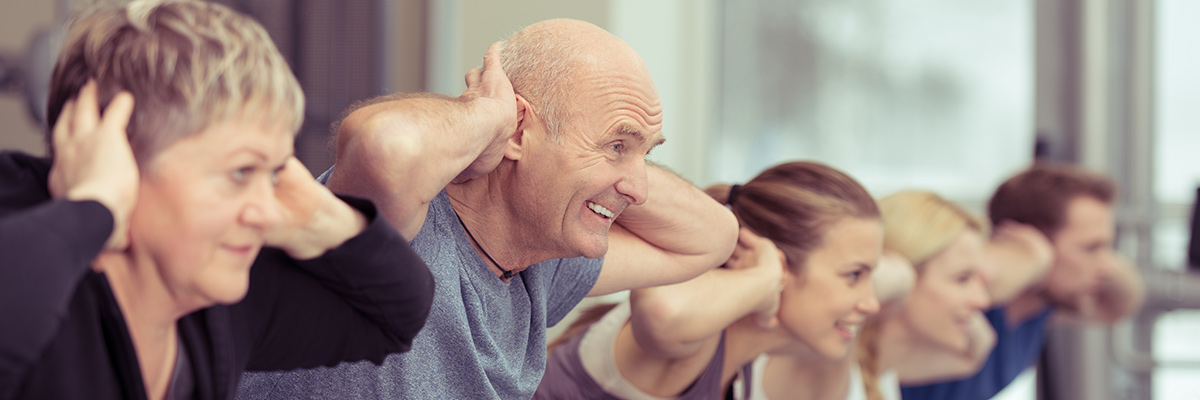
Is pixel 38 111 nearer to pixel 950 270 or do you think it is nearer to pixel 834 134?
pixel 950 270

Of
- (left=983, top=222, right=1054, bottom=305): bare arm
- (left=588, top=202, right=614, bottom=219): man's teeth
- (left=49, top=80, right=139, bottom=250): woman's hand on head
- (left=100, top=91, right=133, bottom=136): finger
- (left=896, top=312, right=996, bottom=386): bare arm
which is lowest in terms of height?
(left=896, top=312, right=996, bottom=386): bare arm

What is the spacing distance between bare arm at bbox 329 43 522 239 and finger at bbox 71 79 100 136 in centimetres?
22

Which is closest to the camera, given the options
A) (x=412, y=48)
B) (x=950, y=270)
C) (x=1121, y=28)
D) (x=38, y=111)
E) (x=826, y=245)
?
(x=826, y=245)

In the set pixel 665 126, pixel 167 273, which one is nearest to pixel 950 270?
pixel 665 126

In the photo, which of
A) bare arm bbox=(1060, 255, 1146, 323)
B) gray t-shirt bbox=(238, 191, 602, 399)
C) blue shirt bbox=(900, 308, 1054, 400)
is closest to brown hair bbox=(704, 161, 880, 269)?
gray t-shirt bbox=(238, 191, 602, 399)

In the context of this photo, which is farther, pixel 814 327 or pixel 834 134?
pixel 834 134

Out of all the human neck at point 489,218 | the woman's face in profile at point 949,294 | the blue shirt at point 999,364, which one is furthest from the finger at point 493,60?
the blue shirt at point 999,364

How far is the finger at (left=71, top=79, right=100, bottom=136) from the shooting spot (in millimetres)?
538

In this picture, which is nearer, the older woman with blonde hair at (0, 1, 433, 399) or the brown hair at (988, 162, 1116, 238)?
the older woman with blonde hair at (0, 1, 433, 399)

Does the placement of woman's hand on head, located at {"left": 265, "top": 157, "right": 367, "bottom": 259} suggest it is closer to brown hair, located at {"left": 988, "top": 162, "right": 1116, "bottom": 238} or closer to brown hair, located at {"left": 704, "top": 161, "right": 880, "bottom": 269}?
brown hair, located at {"left": 704, "top": 161, "right": 880, "bottom": 269}

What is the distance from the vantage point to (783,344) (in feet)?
4.87

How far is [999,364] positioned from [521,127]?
5.87 ft

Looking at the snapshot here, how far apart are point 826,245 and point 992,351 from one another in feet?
3.71

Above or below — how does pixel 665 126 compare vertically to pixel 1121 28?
below
